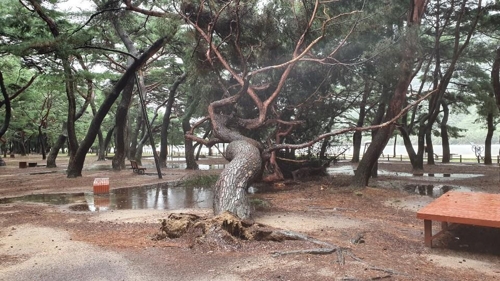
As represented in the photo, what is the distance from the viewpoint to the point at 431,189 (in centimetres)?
1179

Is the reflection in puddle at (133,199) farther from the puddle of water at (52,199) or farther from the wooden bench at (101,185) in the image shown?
the wooden bench at (101,185)

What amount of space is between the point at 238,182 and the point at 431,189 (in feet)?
24.7

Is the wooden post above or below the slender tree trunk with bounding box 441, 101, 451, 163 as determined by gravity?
below

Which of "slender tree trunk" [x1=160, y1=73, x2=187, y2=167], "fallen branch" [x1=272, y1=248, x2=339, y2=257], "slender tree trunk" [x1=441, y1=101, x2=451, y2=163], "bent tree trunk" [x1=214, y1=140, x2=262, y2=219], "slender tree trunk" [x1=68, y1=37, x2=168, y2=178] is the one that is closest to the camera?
"fallen branch" [x1=272, y1=248, x2=339, y2=257]

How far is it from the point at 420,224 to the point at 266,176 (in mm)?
7058

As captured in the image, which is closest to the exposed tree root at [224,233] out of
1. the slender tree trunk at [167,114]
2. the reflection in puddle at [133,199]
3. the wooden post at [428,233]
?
the wooden post at [428,233]

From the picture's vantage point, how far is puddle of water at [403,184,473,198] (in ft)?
36.1

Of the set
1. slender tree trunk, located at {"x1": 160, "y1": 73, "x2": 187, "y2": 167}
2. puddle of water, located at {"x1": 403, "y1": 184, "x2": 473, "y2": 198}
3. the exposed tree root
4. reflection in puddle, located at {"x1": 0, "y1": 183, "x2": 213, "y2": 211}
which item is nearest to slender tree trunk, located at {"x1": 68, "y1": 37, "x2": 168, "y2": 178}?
slender tree trunk, located at {"x1": 160, "y1": 73, "x2": 187, "y2": 167}

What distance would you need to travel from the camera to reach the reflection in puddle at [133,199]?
29.4ft

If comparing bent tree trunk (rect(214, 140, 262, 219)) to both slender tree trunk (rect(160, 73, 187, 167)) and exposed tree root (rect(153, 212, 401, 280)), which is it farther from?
slender tree trunk (rect(160, 73, 187, 167))

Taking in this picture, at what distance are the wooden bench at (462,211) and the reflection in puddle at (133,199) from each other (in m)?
5.09

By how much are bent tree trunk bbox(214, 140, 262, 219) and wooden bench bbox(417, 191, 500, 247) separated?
2.96 m

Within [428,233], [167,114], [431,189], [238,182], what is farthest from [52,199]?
[167,114]

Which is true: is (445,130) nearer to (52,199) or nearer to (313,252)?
(313,252)
